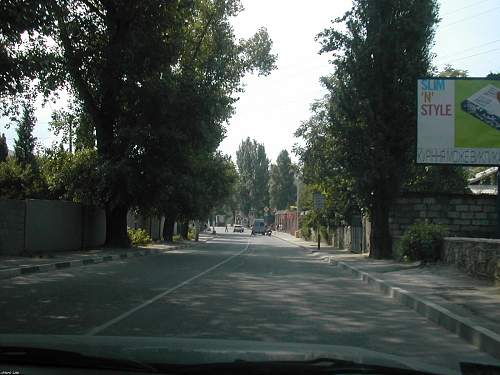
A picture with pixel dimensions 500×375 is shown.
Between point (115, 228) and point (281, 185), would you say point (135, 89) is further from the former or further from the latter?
point (281, 185)

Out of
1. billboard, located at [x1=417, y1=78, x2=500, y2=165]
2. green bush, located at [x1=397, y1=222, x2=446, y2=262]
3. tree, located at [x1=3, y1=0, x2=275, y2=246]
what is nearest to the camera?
green bush, located at [x1=397, y1=222, x2=446, y2=262]

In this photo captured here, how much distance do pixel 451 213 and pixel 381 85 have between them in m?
6.23

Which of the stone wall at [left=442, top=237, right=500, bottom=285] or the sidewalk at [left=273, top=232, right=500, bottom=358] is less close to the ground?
the stone wall at [left=442, top=237, right=500, bottom=285]

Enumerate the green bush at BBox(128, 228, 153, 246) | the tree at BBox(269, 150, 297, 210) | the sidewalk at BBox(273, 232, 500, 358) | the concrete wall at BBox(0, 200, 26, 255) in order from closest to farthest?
the sidewalk at BBox(273, 232, 500, 358) < the concrete wall at BBox(0, 200, 26, 255) < the green bush at BBox(128, 228, 153, 246) < the tree at BBox(269, 150, 297, 210)

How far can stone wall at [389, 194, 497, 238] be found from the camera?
80.1 feet

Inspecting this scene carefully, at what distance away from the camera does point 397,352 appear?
22.9 ft

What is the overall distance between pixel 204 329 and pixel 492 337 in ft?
12.2

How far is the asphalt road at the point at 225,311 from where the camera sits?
767 cm

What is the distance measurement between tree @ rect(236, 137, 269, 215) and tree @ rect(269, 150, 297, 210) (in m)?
3.83

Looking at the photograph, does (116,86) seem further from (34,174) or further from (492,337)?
(492,337)

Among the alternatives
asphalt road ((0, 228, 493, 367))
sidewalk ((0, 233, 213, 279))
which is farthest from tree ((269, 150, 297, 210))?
asphalt road ((0, 228, 493, 367))

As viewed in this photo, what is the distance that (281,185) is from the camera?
121688 mm

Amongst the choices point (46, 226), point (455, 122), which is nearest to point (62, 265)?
point (46, 226)

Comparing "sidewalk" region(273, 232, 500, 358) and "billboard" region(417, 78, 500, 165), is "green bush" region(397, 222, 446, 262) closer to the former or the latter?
"sidewalk" region(273, 232, 500, 358)
